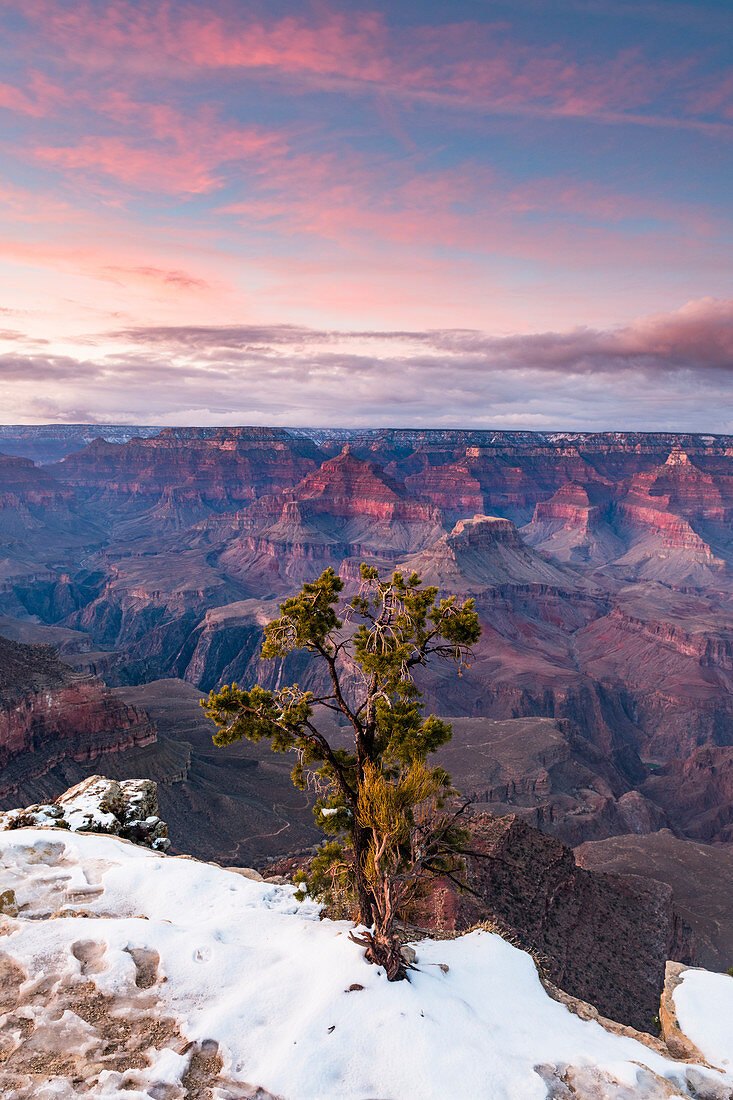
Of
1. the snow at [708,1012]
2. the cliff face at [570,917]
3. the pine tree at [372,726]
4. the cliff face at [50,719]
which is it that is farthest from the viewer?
the cliff face at [50,719]

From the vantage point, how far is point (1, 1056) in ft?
33.9

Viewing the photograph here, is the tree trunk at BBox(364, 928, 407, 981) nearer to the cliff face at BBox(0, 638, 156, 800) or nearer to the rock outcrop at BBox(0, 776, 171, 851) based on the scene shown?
the rock outcrop at BBox(0, 776, 171, 851)

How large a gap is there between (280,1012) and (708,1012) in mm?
12720

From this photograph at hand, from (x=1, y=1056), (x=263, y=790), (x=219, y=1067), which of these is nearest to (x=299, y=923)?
(x=219, y=1067)

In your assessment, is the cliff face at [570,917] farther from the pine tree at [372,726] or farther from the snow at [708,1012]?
the pine tree at [372,726]

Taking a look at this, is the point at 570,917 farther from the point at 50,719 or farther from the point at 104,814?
the point at 50,719

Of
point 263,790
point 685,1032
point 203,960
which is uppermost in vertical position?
point 203,960

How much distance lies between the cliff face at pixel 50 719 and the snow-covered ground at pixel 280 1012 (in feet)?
194

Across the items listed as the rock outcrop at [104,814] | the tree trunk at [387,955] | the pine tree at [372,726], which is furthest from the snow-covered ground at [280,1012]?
the rock outcrop at [104,814]

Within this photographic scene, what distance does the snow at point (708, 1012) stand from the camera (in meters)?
14.5

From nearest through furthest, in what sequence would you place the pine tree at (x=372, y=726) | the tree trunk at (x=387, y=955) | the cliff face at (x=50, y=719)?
the tree trunk at (x=387, y=955) → the pine tree at (x=372, y=726) → the cliff face at (x=50, y=719)

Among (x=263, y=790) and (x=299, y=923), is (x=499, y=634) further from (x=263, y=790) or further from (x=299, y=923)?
(x=299, y=923)

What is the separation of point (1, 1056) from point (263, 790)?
73.4m

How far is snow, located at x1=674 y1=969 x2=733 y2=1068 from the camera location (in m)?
14.5
